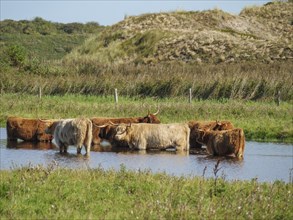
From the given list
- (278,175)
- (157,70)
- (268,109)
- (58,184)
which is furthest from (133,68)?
(58,184)

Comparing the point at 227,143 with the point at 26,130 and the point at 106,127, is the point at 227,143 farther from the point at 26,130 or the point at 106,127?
the point at 26,130

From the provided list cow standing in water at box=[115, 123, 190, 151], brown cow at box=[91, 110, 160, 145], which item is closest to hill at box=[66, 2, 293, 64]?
brown cow at box=[91, 110, 160, 145]

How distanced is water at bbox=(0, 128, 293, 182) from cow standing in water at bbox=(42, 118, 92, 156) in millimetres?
292

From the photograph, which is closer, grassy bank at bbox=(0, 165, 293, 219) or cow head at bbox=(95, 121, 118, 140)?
grassy bank at bbox=(0, 165, 293, 219)

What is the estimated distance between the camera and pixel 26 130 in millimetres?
22562

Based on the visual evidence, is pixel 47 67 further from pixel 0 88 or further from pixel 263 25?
pixel 263 25

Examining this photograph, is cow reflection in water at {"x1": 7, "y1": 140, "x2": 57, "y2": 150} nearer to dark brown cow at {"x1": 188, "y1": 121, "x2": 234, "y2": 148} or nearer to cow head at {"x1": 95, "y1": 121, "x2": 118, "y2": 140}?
cow head at {"x1": 95, "y1": 121, "x2": 118, "y2": 140}

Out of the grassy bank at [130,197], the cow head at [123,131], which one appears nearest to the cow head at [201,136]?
the cow head at [123,131]

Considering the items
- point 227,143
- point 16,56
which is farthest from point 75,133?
point 16,56

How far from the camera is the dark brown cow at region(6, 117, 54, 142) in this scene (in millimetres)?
22484

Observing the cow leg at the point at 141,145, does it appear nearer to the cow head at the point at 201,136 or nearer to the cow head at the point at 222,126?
the cow head at the point at 201,136

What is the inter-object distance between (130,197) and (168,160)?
7904 millimetres

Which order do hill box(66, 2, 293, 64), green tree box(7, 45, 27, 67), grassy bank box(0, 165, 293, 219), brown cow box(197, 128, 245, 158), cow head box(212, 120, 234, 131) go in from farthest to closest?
hill box(66, 2, 293, 64) → green tree box(7, 45, 27, 67) → cow head box(212, 120, 234, 131) → brown cow box(197, 128, 245, 158) → grassy bank box(0, 165, 293, 219)

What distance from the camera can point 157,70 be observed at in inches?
1495
